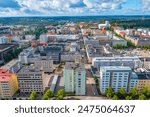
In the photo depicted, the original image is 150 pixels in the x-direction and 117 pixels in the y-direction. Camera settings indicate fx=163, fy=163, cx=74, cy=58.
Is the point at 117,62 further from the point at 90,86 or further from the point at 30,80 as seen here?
the point at 30,80

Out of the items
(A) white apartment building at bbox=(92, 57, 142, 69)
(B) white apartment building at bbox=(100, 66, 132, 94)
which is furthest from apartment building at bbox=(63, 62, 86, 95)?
(A) white apartment building at bbox=(92, 57, 142, 69)

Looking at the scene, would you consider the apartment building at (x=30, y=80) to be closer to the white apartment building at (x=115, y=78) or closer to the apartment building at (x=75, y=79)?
the apartment building at (x=75, y=79)

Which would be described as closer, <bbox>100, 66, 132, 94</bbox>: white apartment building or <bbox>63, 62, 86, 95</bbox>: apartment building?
<bbox>63, 62, 86, 95</bbox>: apartment building

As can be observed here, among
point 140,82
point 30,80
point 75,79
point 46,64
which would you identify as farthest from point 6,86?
point 140,82

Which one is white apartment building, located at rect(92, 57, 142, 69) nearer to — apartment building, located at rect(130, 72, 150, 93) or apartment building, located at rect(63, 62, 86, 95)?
apartment building, located at rect(130, 72, 150, 93)

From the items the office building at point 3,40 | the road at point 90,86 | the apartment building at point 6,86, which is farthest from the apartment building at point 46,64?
the office building at point 3,40

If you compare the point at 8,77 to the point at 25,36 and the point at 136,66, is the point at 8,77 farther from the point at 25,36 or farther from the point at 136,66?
the point at 25,36
